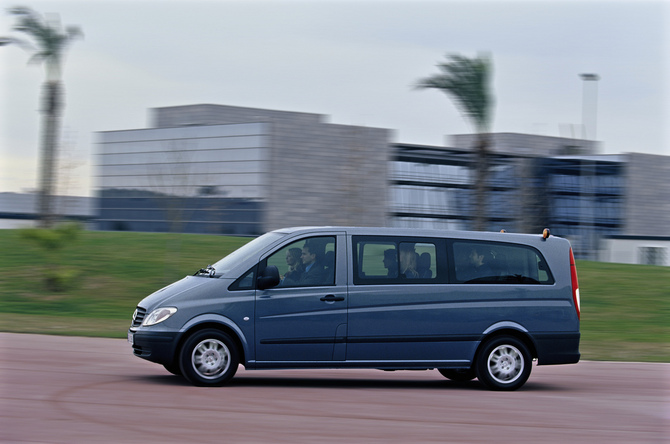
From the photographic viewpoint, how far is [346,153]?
59562mm

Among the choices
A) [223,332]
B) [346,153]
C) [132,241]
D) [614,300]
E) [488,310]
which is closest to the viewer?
[223,332]

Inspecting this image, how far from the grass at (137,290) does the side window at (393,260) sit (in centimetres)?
582

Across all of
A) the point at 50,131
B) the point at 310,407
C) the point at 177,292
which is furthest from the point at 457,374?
the point at 50,131

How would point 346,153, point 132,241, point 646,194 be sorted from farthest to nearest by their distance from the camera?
point 646,194 → point 346,153 → point 132,241

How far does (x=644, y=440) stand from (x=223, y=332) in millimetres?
4424

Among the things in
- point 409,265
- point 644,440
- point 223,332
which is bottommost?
point 644,440

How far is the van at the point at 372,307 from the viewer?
9.38 meters

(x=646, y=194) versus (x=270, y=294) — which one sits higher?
(x=646, y=194)

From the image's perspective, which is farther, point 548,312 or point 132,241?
point 132,241

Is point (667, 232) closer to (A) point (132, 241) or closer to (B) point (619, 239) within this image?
(B) point (619, 239)

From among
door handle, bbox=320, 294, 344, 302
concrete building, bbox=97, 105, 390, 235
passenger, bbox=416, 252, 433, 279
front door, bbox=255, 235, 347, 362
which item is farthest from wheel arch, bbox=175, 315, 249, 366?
concrete building, bbox=97, 105, 390, 235

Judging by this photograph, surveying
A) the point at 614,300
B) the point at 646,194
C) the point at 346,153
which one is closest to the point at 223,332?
the point at 614,300

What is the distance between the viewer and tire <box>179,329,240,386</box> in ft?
30.5

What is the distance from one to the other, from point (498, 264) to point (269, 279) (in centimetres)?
279
